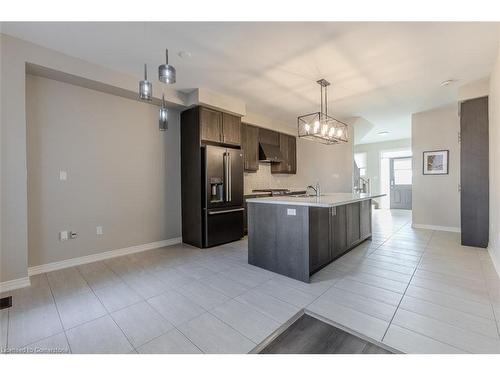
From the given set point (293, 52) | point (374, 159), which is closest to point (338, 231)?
point (293, 52)

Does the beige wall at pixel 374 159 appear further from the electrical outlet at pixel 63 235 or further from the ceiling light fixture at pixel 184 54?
the electrical outlet at pixel 63 235

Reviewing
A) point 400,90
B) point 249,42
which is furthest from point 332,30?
point 400,90

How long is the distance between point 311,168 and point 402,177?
461cm

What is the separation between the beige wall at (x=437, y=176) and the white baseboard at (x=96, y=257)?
5.43 metres

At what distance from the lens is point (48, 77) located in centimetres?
284

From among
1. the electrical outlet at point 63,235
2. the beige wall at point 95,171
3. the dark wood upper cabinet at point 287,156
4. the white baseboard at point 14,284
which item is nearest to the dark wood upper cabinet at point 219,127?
the beige wall at point 95,171

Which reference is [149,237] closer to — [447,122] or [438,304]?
[438,304]

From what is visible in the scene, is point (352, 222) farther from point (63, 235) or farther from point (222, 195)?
point (63, 235)

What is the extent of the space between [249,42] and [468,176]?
4.04 meters

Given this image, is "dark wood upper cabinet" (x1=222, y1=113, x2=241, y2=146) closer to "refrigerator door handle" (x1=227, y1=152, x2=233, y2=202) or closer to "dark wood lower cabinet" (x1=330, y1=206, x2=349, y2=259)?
"refrigerator door handle" (x1=227, y1=152, x2=233, y2=202)

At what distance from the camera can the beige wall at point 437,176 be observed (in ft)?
15.8

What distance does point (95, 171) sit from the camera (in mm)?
3254

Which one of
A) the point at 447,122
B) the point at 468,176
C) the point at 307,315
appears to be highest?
the point at 447,122
